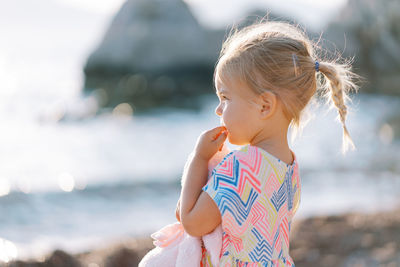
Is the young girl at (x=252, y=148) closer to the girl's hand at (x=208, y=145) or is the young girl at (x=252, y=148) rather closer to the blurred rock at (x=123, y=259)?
the girl's hand at (x=208, y=145)

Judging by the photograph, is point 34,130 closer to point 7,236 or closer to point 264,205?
point 7,236

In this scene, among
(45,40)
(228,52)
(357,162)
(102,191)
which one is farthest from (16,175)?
(45,40)

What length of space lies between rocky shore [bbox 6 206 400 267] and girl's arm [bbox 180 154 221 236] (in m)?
2.23

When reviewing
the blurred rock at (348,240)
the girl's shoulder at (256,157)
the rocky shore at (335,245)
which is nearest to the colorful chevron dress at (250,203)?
the girl's shoulder at (256,157)

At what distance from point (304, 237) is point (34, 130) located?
8.91m

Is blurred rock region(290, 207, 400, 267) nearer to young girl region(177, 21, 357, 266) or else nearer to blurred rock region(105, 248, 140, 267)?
blurred rock region(105, 248, 140, 267)

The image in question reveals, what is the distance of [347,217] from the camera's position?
19.1 feet

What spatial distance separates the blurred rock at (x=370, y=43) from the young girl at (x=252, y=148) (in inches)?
747

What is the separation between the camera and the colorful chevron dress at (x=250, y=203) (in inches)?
69.1

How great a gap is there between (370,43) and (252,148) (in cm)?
2070

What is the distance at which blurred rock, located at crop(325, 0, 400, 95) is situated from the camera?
20391mm

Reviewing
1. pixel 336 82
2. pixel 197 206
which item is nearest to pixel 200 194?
pixel 197 206

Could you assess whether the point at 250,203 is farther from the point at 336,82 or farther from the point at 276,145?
the point at 336,82

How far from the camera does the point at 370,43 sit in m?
21.2
